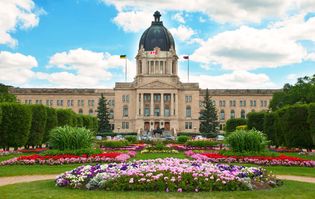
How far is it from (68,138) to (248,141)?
1070 cm

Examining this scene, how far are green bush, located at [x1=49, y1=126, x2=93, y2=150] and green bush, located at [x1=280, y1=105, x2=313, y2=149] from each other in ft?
62.6

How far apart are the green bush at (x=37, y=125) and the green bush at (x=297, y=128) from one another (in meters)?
22.4

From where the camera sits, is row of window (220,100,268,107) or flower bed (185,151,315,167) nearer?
flower bed (185,151,315,167)

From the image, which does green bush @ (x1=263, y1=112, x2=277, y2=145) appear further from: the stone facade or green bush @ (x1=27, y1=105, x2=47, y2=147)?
the stone facade

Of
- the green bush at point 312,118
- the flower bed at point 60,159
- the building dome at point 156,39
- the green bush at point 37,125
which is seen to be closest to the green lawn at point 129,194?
the flower bed at point 60,159

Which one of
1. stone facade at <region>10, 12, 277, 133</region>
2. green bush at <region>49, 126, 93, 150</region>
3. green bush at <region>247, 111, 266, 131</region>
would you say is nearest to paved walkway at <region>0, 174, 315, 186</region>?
green bush at <region>49, 126, 93, 150</region>

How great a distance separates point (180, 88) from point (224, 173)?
9690 centimetres

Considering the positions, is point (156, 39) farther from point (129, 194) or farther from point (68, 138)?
point (129, 194)

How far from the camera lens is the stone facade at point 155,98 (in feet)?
353

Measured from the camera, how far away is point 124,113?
11169cm

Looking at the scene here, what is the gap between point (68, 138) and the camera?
84.4 feet

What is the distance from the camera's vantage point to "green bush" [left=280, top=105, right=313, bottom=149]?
119 feet

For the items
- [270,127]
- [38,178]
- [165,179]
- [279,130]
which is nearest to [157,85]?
[270,127]

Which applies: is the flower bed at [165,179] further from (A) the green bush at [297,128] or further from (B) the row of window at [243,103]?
(B) the row of window at [243,103]
